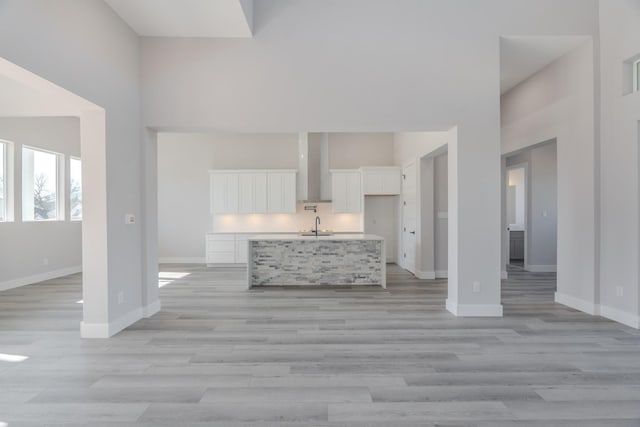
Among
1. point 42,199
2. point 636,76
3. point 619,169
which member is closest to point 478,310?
point 619,169

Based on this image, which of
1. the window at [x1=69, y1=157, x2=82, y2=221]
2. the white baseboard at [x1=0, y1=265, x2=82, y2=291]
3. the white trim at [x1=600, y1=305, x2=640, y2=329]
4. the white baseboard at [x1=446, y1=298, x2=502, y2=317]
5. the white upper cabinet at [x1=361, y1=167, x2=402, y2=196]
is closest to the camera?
the white trim at [x1=600, y1=305, x2=640, y2=329]

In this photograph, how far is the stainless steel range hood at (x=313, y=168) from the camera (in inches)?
361

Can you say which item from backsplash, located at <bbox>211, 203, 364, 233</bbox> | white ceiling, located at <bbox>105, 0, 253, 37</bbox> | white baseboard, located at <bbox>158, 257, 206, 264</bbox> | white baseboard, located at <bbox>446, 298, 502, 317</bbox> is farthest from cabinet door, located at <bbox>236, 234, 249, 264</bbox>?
white baseboard, located at <bbox>446, 298, 502, 317</bbox>

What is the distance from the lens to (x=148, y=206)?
4664mm

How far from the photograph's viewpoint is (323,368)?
308 cm

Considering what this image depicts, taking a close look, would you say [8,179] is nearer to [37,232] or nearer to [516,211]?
[37,232]

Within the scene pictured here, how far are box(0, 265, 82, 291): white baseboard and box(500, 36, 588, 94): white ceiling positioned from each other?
28.6 ft

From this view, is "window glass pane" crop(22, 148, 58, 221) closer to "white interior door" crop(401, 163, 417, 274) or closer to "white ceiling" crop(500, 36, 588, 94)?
"white interior door" crop(401, 163, 417, 274)

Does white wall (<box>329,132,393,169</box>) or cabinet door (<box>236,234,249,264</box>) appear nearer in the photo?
cabinet door (<box>236,234,249,264</box>)

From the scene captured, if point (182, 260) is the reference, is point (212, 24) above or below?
above

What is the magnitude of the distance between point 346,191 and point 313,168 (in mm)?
1116

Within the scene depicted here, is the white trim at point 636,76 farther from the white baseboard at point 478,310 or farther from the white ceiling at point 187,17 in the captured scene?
the white ceiling at point 187,17

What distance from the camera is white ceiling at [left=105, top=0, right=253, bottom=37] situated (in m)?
3.90

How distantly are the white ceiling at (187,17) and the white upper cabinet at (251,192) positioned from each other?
4.79m
